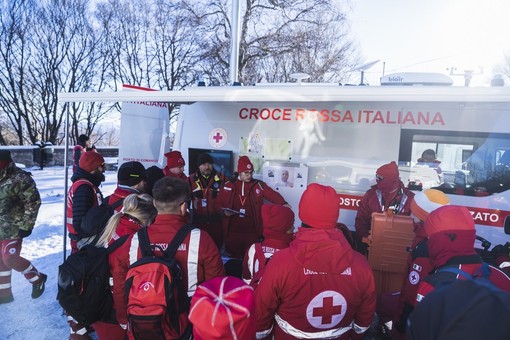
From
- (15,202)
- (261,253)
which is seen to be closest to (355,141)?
(261,253)

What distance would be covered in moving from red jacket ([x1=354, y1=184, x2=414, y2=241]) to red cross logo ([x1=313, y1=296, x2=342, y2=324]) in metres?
2.01

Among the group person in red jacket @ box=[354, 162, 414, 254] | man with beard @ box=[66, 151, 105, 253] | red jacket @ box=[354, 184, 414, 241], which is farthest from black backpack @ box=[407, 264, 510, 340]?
man with beard @ box=[66, 151, 105, 253]

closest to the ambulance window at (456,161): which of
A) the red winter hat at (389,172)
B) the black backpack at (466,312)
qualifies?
the red winter hat at (389,172)

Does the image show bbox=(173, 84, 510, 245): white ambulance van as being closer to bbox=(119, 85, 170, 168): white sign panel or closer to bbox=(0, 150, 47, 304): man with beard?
bbox=(119, 85, 170, 168): white sign panel

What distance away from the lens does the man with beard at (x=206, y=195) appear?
4.48 metres

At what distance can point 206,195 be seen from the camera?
14.9 feet

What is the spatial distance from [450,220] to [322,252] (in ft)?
2.19

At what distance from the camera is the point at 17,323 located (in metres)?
3.36

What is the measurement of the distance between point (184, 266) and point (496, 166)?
3549 millimetres

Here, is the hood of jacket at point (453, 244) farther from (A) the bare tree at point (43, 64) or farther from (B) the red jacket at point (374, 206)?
(A) the bare tree at point (43, 64)

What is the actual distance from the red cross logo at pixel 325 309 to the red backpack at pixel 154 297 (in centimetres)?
72

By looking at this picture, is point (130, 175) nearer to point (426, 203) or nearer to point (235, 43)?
point (426, 203)

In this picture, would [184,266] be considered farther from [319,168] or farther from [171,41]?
[171,41]

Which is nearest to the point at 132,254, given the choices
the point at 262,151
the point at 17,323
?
the point at 17,323
